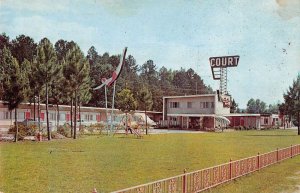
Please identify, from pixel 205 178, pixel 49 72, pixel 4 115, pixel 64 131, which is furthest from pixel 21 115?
pixel 205 178

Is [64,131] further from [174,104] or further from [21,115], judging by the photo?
[174,104]

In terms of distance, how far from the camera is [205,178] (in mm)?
9039

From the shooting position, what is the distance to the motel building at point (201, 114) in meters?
44.5

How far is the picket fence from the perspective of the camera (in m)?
7.19

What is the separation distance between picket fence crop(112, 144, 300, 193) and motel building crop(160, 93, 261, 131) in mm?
29627

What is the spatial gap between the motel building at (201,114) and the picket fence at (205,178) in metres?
29.6

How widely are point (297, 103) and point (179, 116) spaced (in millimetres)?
14983

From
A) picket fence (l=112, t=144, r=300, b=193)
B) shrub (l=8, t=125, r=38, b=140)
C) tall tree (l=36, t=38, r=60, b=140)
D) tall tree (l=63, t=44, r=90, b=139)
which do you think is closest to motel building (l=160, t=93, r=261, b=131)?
tall tree (l=63, t=44, r=90, b=139)

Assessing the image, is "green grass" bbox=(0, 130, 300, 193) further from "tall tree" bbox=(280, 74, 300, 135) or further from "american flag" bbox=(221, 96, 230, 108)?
"american flag" bbox=(221, 96, 230, 108)

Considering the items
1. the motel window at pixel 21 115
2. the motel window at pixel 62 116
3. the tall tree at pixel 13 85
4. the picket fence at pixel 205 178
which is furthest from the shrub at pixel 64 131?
the picket fence at pixel 205 178

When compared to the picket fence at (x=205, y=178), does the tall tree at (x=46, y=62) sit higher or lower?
higher

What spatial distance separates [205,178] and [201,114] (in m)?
36.7

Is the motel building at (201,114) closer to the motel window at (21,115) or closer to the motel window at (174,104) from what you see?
the motel window at (174,104)

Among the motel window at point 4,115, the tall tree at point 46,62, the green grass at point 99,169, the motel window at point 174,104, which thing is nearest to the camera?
the green grass at point 99,169
